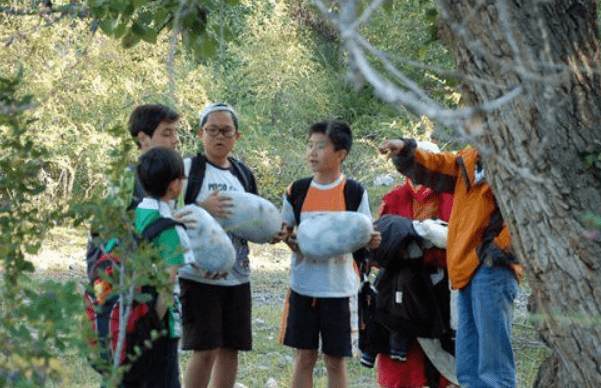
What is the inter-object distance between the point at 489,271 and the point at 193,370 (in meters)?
1.41

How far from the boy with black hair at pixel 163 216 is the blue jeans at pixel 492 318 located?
1.45 m

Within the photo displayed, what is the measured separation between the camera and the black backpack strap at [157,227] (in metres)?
4.54

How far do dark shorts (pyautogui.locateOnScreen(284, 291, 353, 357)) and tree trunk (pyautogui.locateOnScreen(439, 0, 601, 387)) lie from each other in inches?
72.0

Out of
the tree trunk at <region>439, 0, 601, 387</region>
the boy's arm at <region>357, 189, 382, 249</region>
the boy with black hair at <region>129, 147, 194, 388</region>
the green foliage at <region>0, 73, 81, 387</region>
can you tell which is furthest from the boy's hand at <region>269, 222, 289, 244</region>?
the green foliage at <region>0, 73, 81, 387</region>

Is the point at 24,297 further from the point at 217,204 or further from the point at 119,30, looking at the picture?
the point at 119,30

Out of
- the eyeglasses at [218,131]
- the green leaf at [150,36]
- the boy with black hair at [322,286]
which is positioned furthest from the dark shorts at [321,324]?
the green leaf at [150,36]

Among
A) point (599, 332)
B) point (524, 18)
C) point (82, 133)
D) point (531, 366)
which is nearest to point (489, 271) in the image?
point (599, 332)

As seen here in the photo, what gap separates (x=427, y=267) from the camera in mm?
6168

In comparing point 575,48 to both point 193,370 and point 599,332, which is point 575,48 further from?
point 193,370

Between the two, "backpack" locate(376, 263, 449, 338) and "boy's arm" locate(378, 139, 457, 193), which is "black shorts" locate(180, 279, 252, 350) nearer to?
"backpack" locate(376, 263, 449, 338)

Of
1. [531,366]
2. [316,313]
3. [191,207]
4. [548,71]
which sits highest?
[548,71]

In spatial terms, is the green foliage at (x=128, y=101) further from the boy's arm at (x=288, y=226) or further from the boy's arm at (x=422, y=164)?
the boy's arm at (x=288, y=226)

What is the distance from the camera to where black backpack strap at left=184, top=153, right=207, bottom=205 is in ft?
18.3

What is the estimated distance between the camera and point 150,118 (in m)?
5.49
